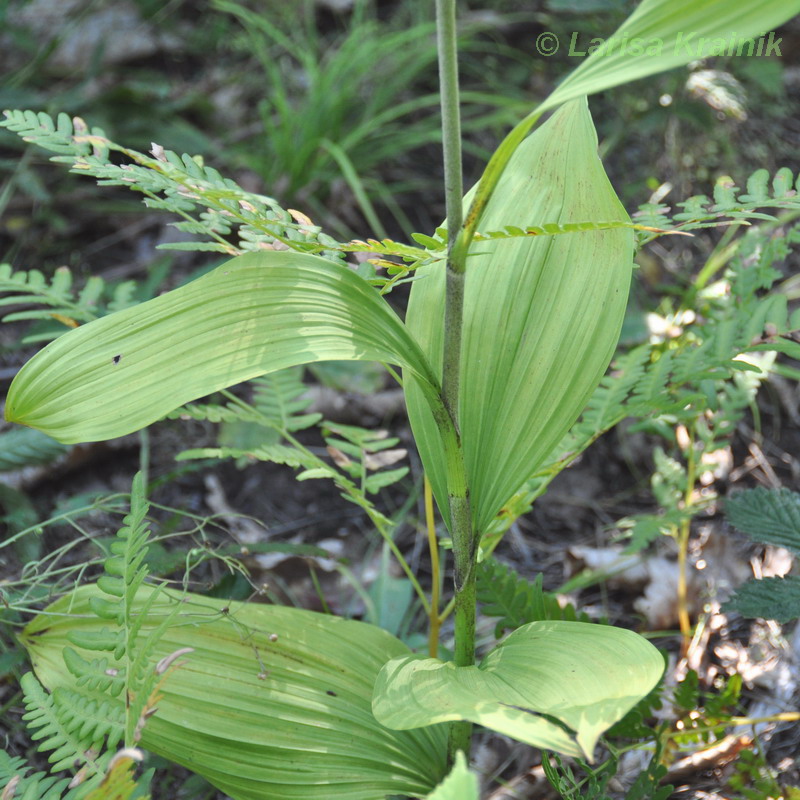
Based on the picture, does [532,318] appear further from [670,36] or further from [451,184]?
[670,36]

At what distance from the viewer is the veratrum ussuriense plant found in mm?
799

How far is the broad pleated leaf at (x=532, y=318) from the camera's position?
104 cm

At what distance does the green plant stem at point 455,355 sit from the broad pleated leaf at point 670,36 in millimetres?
146

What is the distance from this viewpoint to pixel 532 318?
1.08 metres

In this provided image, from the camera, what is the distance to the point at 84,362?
0.84m

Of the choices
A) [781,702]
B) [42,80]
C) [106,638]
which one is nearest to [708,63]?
[781,702]

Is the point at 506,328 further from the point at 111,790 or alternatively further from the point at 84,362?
the point at 111,790

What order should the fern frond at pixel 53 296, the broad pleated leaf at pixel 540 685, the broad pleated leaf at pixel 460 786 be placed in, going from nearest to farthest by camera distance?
1. the broad pleated leaf at pixel 460 786
2. the broad pleated leaf at pixel 540 685
3. the fern frond at pixel 53 296

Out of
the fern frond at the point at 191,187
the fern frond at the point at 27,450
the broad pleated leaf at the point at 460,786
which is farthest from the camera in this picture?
the fern frond at the point at 27,450

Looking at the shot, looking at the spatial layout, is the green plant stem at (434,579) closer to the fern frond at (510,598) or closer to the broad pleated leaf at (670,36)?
the fern frond at (510,598)

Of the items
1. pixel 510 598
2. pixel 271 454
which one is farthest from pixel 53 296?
pixel 510 598

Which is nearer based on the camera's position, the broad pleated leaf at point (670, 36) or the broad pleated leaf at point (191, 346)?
the broad pleated leaf at point (670, 36)

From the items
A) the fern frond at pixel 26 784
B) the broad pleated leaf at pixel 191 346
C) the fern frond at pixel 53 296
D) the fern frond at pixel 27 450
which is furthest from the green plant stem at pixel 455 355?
the fern frond at pixel 27 450

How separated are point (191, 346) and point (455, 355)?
32 centimetres
